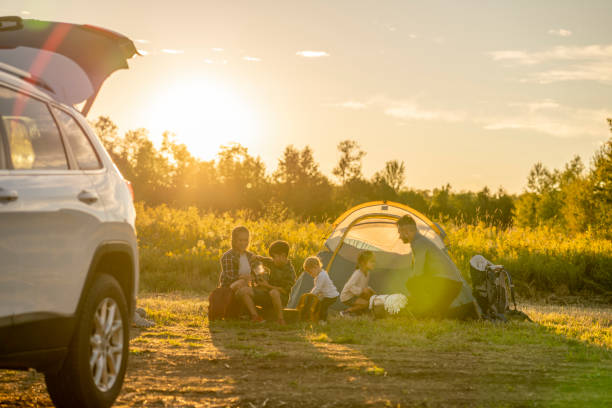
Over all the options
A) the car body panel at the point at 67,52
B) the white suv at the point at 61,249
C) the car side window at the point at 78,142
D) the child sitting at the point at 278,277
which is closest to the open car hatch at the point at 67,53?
the car body panel at the point at 67,52

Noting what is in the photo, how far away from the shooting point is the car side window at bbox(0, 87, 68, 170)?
13.9 feet

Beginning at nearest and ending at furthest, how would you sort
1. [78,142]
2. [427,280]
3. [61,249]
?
[61,249] → [78,142] → [427,280]

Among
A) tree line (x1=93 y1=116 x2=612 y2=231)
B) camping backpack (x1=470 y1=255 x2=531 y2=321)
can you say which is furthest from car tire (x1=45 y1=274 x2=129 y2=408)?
tree line (x1=93 y1=116 x2=612 y2=231)

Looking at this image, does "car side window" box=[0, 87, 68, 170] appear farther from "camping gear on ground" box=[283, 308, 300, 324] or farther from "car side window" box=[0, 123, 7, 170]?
"camping gear on ground" box=[283, 308, 300, 324]

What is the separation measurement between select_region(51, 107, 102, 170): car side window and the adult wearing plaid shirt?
16.0 ft

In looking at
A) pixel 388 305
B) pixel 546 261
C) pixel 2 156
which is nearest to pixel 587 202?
pixel 546 261

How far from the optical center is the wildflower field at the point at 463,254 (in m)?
16.7

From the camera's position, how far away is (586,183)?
36.9 meters

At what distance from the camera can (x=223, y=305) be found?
10211mm

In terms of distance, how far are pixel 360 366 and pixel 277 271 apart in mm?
3815

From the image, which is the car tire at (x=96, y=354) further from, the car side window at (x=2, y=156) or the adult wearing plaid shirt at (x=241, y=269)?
the adult wearing plaid shirt at (x=241, y=269)

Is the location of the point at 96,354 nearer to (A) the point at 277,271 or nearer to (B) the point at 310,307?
(A) the point at 277,271

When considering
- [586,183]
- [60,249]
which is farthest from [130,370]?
[586,183]

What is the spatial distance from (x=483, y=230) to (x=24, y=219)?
17104 mm
